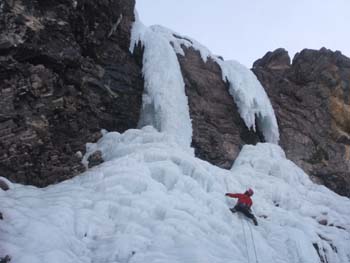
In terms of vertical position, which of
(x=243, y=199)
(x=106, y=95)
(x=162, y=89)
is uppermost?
(x=162, y=89)

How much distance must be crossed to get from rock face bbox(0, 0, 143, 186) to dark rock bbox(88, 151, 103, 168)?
0.39 metres

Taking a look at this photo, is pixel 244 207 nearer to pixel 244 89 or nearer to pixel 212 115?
pixel 212 115

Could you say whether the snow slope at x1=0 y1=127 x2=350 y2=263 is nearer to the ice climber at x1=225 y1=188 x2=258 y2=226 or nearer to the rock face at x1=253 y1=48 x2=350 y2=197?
the ice climber at x1=225 y1=188 x2=258 y2=226

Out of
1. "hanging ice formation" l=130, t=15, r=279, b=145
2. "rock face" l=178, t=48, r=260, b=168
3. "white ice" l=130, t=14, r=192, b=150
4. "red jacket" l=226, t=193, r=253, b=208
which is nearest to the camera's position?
"red jacket" l=226, t=193, r=253, b=208

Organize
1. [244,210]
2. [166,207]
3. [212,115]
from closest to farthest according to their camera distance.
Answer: [166,207]
[244,210]
[212,115]

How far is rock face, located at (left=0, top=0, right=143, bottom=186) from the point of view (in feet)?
38.3

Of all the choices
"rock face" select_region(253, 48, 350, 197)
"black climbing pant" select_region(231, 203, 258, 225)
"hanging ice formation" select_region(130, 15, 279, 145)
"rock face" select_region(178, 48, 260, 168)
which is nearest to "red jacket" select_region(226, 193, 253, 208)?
"black climbing pant" select_region(231, 203, 258, 225)

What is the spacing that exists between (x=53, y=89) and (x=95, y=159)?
2.16 m

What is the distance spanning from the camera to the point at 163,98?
15.9 m

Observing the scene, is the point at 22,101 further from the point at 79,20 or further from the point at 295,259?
the point at 295,259

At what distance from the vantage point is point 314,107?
20.0 m

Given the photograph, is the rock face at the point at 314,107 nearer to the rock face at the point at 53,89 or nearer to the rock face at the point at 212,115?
the rock face at the point at 212,115

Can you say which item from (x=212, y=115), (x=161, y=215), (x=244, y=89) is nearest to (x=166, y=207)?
(x=161, y=215)

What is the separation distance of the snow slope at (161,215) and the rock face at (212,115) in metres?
1.40
